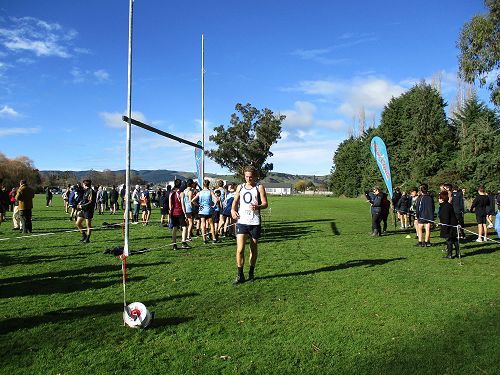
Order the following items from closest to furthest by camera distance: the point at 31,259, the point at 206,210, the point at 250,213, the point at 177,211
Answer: the point at 250,213 < the point at 31,259 < the point at 177,211 < the point at 206,210

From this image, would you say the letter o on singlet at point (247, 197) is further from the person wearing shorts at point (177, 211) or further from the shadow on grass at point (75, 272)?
the person wearing shorts at point (177, 211)

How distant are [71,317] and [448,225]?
29.0ft

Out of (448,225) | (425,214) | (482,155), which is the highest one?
(482,155)

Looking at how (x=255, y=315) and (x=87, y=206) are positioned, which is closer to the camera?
(x=255, y=315)

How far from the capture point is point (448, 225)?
1002 centimetres

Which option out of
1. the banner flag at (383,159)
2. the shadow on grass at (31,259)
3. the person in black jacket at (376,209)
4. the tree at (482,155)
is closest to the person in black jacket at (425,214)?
the person in black jacket at (376,209)

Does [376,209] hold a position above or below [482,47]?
below

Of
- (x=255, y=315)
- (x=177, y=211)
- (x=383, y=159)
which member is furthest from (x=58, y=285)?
(x=383, y=159)

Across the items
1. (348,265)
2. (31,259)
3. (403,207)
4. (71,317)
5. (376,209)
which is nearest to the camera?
(71,317)

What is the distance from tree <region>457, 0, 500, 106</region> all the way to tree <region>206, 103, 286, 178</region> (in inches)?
1710

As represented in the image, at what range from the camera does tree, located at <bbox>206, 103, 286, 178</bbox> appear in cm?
6141

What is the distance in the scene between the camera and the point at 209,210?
39.0 feet

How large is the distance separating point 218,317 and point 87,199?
8259 millimetres

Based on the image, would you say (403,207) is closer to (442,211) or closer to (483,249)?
(483,249)
